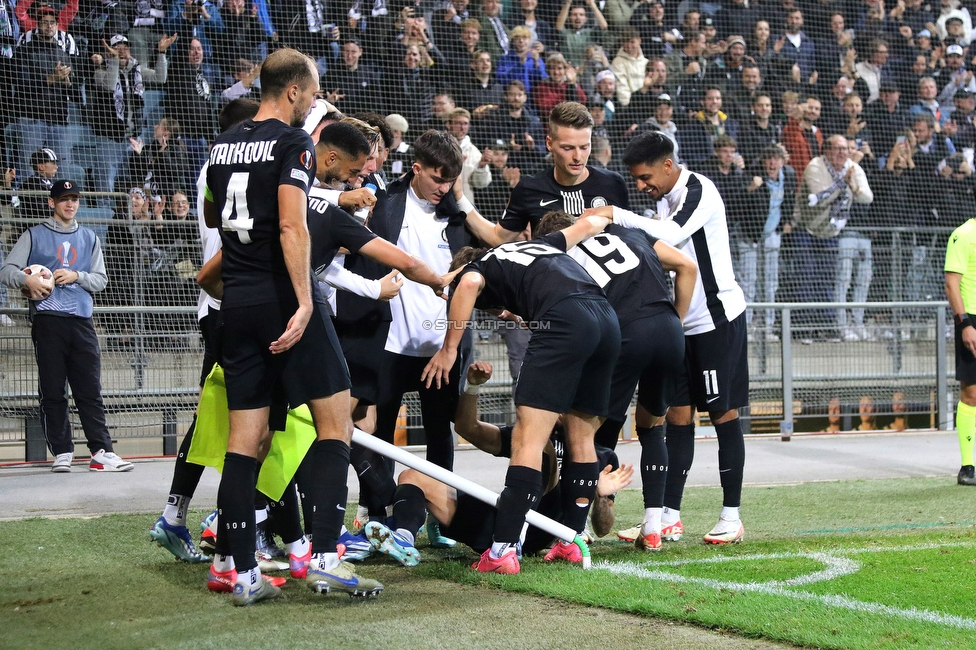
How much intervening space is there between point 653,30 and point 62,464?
30.8ft

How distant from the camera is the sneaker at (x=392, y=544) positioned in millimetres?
4461

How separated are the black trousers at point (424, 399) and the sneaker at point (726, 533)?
1.40 meters

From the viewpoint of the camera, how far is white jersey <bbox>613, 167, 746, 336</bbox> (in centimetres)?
518

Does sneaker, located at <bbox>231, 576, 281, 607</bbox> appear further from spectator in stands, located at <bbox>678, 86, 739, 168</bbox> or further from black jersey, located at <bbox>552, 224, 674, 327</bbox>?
spectator in stands, located at <bbox>678, 86, 739, 168</bbox>

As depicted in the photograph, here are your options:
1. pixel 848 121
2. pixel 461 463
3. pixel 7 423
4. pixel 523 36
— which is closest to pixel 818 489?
pixel 461 463

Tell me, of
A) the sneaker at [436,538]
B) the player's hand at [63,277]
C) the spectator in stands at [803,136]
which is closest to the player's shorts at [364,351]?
the sneaker at [436,538]

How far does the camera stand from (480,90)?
11953 mm

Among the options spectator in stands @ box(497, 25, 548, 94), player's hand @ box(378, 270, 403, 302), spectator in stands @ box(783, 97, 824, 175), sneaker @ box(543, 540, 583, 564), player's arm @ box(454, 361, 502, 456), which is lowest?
sneaker @ box(543, 540, 583, 564)

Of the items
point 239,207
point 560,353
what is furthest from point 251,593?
point 560,353

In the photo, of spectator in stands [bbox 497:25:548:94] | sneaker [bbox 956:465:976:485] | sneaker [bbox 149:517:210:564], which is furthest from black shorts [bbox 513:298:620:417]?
spectator in stands [bbox 497:25:548:94]

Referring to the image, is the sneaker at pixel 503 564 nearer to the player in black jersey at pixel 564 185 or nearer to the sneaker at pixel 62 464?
the player in black jersey at pixel 564 185

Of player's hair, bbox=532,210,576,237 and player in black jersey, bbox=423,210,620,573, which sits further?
player's hair, bbox=532,210,576,237

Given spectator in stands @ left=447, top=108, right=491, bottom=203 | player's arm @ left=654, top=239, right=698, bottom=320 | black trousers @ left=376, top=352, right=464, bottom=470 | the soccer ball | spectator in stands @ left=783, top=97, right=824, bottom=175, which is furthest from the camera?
spectator in stands @ left=783, top=97, right=824, bottom=175

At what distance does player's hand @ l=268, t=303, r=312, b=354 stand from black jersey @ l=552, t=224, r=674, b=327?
5.07 feet
